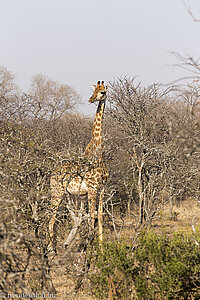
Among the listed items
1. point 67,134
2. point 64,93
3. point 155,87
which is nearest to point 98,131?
point 155,87

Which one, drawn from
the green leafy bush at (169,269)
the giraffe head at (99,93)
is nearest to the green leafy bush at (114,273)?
the green leafy bush at (169,269)

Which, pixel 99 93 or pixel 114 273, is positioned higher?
pixel 99 93

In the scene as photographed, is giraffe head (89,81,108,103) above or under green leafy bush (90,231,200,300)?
above

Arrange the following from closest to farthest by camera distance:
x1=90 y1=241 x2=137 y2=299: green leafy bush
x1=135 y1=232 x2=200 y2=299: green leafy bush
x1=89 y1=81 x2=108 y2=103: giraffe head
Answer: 1. x1=135 y1=232 x2=200 y2=299: green leafy bush
2. x1=90 y1=241 x2=137 y2=299: green leafy bush
3. x1=89 y1=81 x2=108 y2=103: giraffe head

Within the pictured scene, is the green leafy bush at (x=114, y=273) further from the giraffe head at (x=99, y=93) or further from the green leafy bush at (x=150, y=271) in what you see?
the giraffe head at (x=99, y=93)

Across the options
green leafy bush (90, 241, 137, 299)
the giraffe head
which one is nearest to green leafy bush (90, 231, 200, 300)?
green leafy bush (90, 241, 137, 299)

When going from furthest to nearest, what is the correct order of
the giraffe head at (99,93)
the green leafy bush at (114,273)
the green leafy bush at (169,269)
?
the giraffe head at (99,93)
the green leafy bush at (114,273)
the green leafy bush at (169,269)

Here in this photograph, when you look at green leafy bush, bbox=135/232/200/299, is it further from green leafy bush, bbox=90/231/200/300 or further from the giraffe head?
the giraffe head

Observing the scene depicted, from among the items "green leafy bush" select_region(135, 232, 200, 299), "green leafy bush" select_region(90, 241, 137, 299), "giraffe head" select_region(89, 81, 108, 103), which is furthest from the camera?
"giraffe head" select_region(89, 81, 108, 103)

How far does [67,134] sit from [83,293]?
25.8ft

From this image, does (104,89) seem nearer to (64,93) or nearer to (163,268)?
(163,268)

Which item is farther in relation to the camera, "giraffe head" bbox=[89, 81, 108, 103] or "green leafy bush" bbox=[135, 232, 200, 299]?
"giraffe head" bbox=[89, 81, 108, 103]

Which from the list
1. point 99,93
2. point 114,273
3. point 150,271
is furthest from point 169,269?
point 99,93

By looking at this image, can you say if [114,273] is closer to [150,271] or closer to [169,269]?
[150,271]
